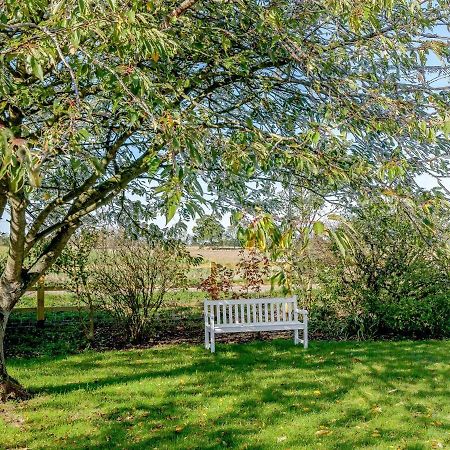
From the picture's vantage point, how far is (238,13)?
468 centimetres

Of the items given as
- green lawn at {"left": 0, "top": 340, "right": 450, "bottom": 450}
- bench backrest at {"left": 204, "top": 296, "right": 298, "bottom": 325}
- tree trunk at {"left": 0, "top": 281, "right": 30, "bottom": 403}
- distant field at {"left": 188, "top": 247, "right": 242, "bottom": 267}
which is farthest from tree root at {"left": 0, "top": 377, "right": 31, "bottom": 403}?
distant field at {"left": 188, "top": 247, "right": 242, "bottom": 267}

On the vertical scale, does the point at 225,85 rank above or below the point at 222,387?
above

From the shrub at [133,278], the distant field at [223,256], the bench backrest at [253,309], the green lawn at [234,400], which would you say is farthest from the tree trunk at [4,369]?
the distant field at [223,256]

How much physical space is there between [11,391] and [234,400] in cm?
238

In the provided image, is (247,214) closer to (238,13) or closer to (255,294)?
(238,13)

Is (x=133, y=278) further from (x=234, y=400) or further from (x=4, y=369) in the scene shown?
(x=234, y=400)

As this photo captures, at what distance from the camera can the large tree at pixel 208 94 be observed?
9.67 feet

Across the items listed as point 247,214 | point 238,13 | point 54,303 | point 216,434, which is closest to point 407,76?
point 238,13

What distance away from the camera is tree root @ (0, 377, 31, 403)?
5129 millimetres

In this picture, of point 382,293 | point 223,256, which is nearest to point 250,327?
point 223,256

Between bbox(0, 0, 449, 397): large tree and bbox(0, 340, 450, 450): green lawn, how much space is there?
0.99 meters

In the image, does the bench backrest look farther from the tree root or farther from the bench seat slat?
the tree root

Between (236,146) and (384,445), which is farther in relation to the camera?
(384,445)

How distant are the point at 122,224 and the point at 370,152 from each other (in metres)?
4.02
